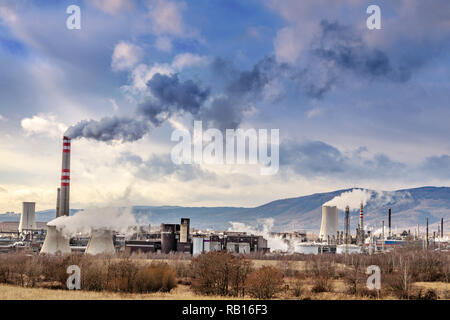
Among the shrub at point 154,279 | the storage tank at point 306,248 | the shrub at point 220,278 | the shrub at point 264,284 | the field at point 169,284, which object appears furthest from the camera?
the storage tank at point 306,248

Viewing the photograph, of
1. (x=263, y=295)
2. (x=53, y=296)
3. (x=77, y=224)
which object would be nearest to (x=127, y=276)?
(x=53, y=296)

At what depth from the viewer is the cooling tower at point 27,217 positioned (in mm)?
111188

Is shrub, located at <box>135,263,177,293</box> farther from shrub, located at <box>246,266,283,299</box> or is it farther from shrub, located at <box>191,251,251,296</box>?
shrub, located at <box>246,266,283,299</box>

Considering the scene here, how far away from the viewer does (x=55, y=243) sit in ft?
190

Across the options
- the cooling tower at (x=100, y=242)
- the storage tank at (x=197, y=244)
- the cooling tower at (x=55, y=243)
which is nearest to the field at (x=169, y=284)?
the cooling tower at (x=100, y=242)

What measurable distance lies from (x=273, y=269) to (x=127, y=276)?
29.0 feet

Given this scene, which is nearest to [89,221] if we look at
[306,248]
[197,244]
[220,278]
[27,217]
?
[197,244]

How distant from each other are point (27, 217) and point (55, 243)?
196 feet

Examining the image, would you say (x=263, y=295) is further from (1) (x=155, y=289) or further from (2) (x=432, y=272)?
(2) (x=432, y=272)

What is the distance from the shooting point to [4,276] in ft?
118

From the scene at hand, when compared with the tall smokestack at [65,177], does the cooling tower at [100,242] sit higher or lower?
lower

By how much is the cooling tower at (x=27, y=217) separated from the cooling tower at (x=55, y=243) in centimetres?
5675

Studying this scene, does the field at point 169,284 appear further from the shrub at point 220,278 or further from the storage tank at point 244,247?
the storage tank at point 244,247

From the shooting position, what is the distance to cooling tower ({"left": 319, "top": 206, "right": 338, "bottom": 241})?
117m
